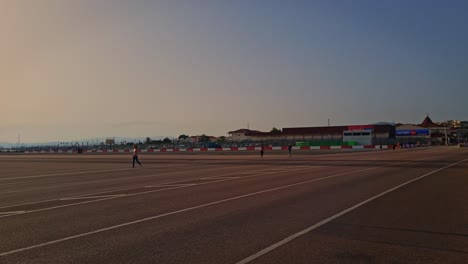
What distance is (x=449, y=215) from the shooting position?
932 centimetres

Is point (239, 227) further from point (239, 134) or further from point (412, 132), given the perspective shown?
point (239, 134)

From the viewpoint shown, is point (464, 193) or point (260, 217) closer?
point (260, 217)

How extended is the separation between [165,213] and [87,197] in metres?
4.56

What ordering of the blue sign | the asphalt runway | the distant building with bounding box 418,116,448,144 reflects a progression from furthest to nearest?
the distant building with bounding box 418,116,448,144 → the blue sign → the asphalt runway

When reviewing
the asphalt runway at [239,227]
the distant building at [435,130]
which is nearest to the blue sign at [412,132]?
the distant building at [435,130]

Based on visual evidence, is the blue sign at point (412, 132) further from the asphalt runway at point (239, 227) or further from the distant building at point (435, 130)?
the asphalt runway at point (239, 227)

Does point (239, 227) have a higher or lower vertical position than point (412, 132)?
lower

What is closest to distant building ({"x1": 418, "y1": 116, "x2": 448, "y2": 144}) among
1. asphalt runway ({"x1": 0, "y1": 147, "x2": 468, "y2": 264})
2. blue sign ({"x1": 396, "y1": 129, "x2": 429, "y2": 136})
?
blue sign ({"x1": 396, "y1": 129, "x2": 429, "y2": 136})

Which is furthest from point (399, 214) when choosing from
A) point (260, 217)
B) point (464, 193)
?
point (464, 193)

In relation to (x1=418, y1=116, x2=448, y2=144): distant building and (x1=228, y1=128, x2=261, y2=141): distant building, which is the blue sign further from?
(x1=228, y1=128, x2=261, y2=141): distant building

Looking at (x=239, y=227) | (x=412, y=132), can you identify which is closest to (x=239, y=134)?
(x=412, y=132)

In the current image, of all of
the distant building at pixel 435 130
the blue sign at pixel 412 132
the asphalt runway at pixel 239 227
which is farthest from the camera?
the distant building at pixel 435 130

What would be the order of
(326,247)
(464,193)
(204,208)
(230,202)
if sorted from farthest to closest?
(464,193) < (230,202) < (204,208) < (326,247)

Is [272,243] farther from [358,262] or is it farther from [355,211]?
[355,211]
